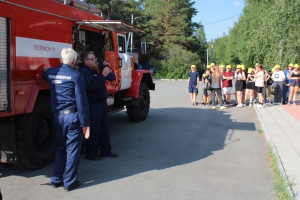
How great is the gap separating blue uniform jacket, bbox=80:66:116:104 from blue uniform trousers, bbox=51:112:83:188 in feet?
4.17

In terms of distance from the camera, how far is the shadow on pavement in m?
4.96

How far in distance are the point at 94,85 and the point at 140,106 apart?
159 inches

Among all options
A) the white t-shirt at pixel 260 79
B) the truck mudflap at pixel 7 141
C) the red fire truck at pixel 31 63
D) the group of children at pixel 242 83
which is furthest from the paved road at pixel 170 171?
the group of children at pixel 242 83

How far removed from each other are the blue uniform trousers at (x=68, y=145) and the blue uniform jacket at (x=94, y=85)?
1.27 m

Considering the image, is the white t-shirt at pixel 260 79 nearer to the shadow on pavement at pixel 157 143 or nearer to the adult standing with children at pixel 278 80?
the adult standing with children at pixel 278 80

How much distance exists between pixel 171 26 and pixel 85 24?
41.3m

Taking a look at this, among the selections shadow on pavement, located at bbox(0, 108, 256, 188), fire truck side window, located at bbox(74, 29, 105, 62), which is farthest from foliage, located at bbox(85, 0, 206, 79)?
fire truck side window, located at bbox(74, 29, 105, 62)

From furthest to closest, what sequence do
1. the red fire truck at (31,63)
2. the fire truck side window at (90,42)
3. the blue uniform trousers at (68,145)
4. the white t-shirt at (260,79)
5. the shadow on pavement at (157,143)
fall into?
the white t-shirt at (260,79), the fire truck side window at (90,42), the shadow on pavement at (157,143), the red fire truck at (31,63), the blue uniform trousers at (68,145)

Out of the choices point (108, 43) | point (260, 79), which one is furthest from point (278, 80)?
point (108, 43)

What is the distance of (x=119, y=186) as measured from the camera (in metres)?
4.34

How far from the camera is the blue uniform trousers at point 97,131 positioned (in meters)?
5.50

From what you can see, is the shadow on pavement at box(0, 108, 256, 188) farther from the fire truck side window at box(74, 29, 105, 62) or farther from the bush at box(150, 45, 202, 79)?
the bush at box(150, 45, 202, 79)

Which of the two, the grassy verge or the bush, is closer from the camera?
the grassy verge

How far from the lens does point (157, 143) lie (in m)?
6.77
